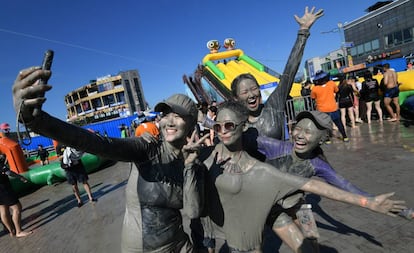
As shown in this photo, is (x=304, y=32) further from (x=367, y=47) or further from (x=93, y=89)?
(x=93, y=89)

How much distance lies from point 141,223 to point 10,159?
30.5 feet

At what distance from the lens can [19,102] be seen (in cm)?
105

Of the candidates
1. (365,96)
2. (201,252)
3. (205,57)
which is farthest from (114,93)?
(201,252)

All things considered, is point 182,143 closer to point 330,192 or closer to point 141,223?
point 141,223

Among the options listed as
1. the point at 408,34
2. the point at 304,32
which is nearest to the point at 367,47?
the point at 408,34

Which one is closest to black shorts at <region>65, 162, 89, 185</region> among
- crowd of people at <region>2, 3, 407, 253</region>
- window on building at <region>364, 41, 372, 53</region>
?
crowd of people at <region>2, 3, 407, 253</region>

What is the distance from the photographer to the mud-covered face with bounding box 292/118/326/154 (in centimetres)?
199

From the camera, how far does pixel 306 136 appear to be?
200cm

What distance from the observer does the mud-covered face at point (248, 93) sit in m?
2.24

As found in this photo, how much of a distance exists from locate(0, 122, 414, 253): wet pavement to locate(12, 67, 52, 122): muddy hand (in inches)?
119

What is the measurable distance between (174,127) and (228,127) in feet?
1.20

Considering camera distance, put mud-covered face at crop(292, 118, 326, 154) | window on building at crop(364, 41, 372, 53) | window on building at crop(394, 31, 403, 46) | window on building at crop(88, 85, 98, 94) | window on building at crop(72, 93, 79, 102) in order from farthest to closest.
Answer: window on building at crop(72, 93, 79, 102), window on building at crop(88, 85, 98, 94), window on building at crop(364, 41, 372, 53), window on building at crop(394, 31, 403, 46), mud-covered face at crop(292, 118, 326, 154)

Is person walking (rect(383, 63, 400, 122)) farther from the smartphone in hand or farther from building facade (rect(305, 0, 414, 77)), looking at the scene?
→ building facade (rect(305, 0, 414, 77))

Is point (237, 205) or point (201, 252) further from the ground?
point (237, 205)
